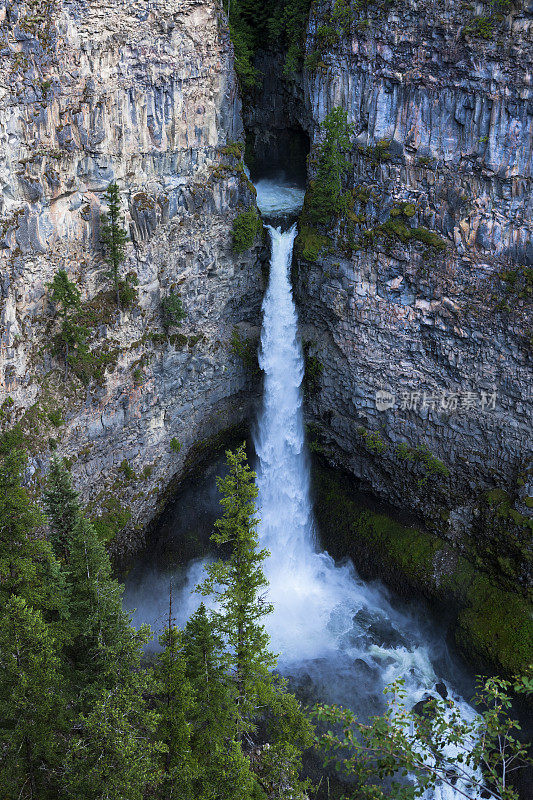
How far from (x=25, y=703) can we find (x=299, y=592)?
18.6 m

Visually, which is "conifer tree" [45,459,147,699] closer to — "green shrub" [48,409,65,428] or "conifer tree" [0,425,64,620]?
"conifer tree" [0,425,64,620]

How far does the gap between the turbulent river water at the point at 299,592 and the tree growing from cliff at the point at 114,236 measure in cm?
934

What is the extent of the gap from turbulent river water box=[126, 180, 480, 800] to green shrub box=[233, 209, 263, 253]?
2.18 meters

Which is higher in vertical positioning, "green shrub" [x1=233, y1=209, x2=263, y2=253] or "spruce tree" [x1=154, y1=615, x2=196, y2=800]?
"green shrub" [x1=233, y1=209, x2=263, y2=253]

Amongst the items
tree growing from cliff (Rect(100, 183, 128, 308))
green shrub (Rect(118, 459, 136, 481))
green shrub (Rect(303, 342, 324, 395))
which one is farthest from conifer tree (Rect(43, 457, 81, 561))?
green shrub (Rect(303, 342, 324, 395))

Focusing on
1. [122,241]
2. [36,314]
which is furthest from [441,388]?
[36,314]

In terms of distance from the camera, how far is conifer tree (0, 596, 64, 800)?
1625 cm

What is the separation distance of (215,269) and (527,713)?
2483 centimetres

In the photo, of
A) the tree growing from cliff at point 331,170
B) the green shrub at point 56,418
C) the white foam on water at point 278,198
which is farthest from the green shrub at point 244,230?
the green shrub at point 56,418

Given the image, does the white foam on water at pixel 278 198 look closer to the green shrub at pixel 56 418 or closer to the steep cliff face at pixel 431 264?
the steep cliff face at pixel 431 264

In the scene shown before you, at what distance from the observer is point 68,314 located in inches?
1119

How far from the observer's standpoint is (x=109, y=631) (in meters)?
18.9

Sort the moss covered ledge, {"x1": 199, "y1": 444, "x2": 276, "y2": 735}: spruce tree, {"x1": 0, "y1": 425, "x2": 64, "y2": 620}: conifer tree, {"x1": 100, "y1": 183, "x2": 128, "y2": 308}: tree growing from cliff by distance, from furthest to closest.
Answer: the moss covered ledge, {"x1": 100, "y1": 183, "x2": 128, "y2": 308}: tree growing from cliff, {"x1": 199, "y1": 444, "x2": 276, "y2": 735}: spruce tree, {"x1": 0, "y1": 425, "x2": 64, "y2": 620}: conifer tree

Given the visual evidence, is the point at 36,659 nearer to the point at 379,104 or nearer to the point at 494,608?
the point at 494,608
